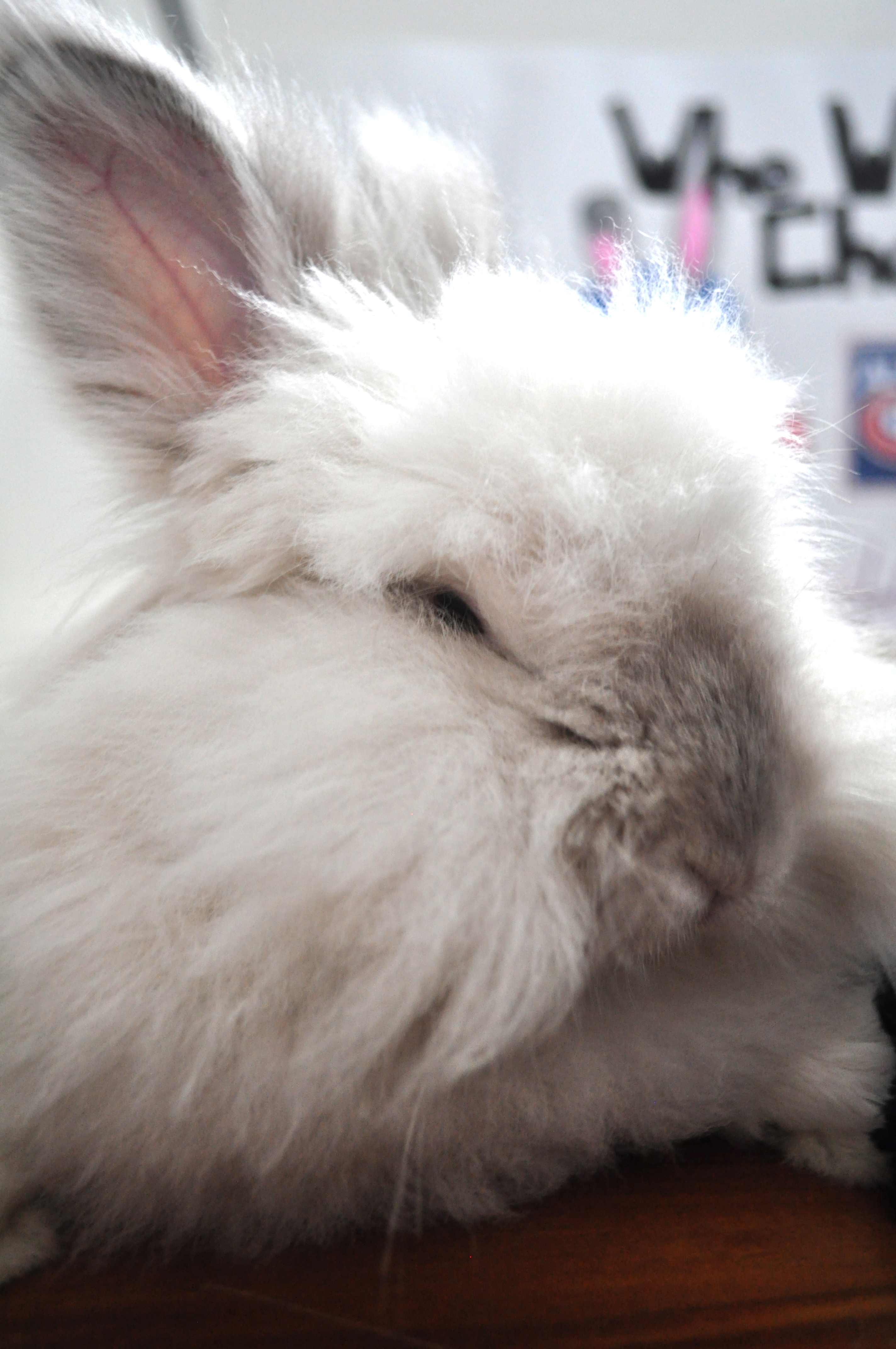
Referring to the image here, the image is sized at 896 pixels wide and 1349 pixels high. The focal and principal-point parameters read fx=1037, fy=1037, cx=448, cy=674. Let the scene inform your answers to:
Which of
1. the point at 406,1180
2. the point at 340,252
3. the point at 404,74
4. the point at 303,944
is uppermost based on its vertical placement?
the point at 404,74

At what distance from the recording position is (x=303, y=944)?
593 mm

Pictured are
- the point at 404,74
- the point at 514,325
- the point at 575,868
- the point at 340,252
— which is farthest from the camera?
the point at 404,74

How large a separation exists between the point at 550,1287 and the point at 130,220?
753mm

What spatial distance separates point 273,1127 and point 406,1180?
85mm

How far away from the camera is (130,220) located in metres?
0.76

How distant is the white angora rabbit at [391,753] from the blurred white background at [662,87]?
1490mm

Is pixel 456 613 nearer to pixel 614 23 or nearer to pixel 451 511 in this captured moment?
pixel 451 511

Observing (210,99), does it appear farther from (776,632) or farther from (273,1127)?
(273,1127)

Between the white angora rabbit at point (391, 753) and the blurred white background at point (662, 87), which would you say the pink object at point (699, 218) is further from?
the white angora rabbit at point (391, 753)

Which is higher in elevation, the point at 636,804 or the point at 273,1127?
the point at 636,804

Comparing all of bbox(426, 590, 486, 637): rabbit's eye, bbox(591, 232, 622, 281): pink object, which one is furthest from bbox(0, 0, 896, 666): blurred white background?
bbox(426, 590, 486, 637): rabbit's eye

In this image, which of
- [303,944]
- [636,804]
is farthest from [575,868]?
[303,944]

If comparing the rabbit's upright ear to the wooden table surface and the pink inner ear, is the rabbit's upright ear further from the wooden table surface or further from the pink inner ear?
the wooden table surface

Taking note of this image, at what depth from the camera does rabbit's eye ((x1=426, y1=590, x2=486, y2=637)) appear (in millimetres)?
691
